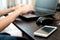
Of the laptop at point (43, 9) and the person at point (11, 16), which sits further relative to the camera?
the laptop at point (43, 9)

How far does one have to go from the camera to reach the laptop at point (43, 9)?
1284 millimetres

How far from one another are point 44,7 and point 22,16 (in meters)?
0.31

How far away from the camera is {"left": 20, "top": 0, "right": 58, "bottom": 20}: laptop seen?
128 centimetres

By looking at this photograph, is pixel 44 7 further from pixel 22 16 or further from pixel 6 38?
pixel 6 38

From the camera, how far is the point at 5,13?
1.59 m

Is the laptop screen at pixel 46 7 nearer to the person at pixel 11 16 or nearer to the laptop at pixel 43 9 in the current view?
the laptop at pixel 43 9

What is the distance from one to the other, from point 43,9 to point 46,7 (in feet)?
0.19

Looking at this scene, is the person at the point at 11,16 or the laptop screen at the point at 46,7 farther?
the laptop screen at the point at 46,7

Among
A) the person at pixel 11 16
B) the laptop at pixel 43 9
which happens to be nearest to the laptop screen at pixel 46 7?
the laptop at pixel 43 9

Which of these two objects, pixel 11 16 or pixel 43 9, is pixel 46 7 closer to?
pixel 43 9

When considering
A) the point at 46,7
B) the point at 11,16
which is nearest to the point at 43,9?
the point at 46,7

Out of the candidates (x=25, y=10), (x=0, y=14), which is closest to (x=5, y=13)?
(x=0, y=14)

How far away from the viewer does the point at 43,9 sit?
4.90 ft

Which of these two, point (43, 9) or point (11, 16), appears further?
point (43, 9)
